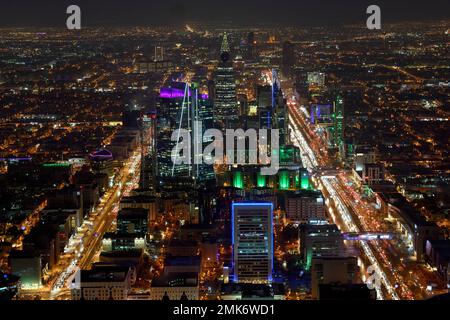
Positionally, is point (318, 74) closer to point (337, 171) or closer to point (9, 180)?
point (337, 171)

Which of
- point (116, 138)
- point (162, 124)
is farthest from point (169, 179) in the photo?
point (116, 138)

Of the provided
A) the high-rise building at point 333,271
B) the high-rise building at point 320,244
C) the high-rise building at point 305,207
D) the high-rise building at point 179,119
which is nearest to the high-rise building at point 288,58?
→ the high-rise building at point 179,119

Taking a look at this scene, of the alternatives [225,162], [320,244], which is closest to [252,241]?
[320,244]

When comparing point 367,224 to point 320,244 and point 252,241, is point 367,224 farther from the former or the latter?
point 252,241

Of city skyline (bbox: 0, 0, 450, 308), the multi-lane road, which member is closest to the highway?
city skyline (bbox: 0, 0, 450, 308)

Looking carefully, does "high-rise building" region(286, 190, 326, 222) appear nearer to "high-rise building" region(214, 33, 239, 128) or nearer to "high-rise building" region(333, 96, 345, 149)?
"high-rise building" region(333, 96, 345, 149)

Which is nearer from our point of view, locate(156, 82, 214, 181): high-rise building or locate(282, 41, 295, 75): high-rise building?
locate(156, 82, 214, 181): high-rise building

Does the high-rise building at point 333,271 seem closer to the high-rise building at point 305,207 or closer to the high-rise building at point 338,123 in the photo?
the high-rise building at point 305,207
